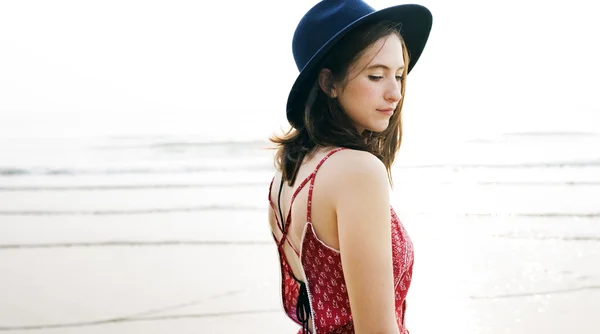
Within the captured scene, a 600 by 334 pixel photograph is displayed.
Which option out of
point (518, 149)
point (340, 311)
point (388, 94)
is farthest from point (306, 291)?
point (518, 149)

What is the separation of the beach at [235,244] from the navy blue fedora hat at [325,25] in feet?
10.1

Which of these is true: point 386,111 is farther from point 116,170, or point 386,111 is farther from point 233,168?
point 116,170

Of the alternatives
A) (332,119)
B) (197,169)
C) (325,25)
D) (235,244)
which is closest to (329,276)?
(332,119)

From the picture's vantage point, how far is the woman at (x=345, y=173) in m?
1.31

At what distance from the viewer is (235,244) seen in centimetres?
665

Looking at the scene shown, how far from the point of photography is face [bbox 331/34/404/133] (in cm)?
153

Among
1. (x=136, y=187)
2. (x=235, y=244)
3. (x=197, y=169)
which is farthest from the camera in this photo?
(x=197, y=169)

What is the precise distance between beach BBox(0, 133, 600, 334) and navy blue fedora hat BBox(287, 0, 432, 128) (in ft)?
10.1

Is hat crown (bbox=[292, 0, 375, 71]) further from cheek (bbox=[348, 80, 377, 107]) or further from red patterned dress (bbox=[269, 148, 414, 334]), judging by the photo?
red patterned dress (bbox=[269, 148, 414, 334])

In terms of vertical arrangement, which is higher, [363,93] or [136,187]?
[363,93]

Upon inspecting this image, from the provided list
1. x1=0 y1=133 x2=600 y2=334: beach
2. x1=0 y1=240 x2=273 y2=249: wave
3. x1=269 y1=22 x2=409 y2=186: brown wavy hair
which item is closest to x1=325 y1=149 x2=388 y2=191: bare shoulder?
x1=269 y1=22 x2=409 y2=186: brown wavy hair

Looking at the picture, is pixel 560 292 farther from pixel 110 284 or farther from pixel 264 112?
pixel 264 112

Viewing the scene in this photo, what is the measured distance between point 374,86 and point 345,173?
12.2 inches

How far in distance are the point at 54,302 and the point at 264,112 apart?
44.0 ft
